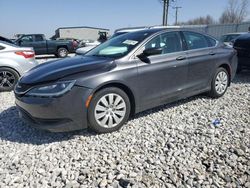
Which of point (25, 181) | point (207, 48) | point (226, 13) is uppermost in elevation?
point (226, 13)

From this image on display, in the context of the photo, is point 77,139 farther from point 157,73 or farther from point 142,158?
point 157,73

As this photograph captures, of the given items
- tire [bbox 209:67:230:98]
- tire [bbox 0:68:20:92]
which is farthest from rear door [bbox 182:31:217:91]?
tire [bbox 0:68:20:92]

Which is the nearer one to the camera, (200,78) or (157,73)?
(157,73)

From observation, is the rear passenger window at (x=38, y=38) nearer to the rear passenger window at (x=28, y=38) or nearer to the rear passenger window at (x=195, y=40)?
the rear passenger window at (x=28, y=38)

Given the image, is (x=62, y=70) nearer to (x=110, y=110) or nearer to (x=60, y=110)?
(x=60, y=110)

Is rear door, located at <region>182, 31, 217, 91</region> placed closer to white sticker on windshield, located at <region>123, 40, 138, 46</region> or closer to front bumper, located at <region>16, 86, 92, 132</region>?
white sticker on windshield, located at <region>123, 40, 138, 46</region>

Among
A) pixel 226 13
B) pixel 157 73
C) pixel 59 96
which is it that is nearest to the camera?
pixel 59 96

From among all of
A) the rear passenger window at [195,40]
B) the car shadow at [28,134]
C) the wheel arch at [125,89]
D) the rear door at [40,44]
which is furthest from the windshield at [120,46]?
the rear door at [40,44]

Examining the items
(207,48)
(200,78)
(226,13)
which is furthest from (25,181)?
(226,13)

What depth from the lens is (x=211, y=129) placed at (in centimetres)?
334

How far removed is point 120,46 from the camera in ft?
12.8

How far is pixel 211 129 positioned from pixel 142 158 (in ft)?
4.26

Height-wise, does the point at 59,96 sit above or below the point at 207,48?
below

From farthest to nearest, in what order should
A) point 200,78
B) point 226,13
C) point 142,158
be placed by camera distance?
point 226,13, point 200,78, point 142,158
